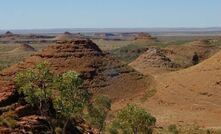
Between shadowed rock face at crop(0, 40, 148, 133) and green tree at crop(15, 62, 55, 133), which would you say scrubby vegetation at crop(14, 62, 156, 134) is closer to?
green tree at crop(15, 62, 55, 133)

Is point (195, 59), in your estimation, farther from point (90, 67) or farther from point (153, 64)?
point (90, 67)

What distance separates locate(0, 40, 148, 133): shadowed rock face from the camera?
273ft

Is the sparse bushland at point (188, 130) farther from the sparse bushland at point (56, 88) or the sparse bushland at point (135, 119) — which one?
the sparse bushland at point (56, 88)

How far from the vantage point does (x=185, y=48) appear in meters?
146

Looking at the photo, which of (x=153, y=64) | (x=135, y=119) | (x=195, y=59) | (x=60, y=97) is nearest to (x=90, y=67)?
(x=153, y=64)

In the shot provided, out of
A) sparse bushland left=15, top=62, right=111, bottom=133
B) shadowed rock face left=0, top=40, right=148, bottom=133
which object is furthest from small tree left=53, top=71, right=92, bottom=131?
shadowed rock face left=0, top=40, right=148, bottom=133

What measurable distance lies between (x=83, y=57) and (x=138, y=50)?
80787 millimetres

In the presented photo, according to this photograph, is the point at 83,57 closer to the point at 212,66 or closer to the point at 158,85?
the point at 158,85

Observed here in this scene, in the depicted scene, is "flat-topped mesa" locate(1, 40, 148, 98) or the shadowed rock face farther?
"flat-topped mesa" locate(1, 40, 148, 98)

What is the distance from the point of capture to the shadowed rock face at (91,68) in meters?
83.2

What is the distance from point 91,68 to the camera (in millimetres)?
85125

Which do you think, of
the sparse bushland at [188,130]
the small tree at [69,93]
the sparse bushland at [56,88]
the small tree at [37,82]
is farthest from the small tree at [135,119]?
the sparse bushland at [188,130]

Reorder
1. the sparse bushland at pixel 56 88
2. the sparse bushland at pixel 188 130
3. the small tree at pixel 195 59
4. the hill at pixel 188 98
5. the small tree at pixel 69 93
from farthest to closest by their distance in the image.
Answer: the small tree at pixel 195 59, the hill at pixel 188 98, the sparse bushland at pixel 188 130, the sparse bushland at pixel 56 88, the small tree at pixel 69 93

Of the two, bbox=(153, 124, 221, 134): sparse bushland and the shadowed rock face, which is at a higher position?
the shadowed rock face
